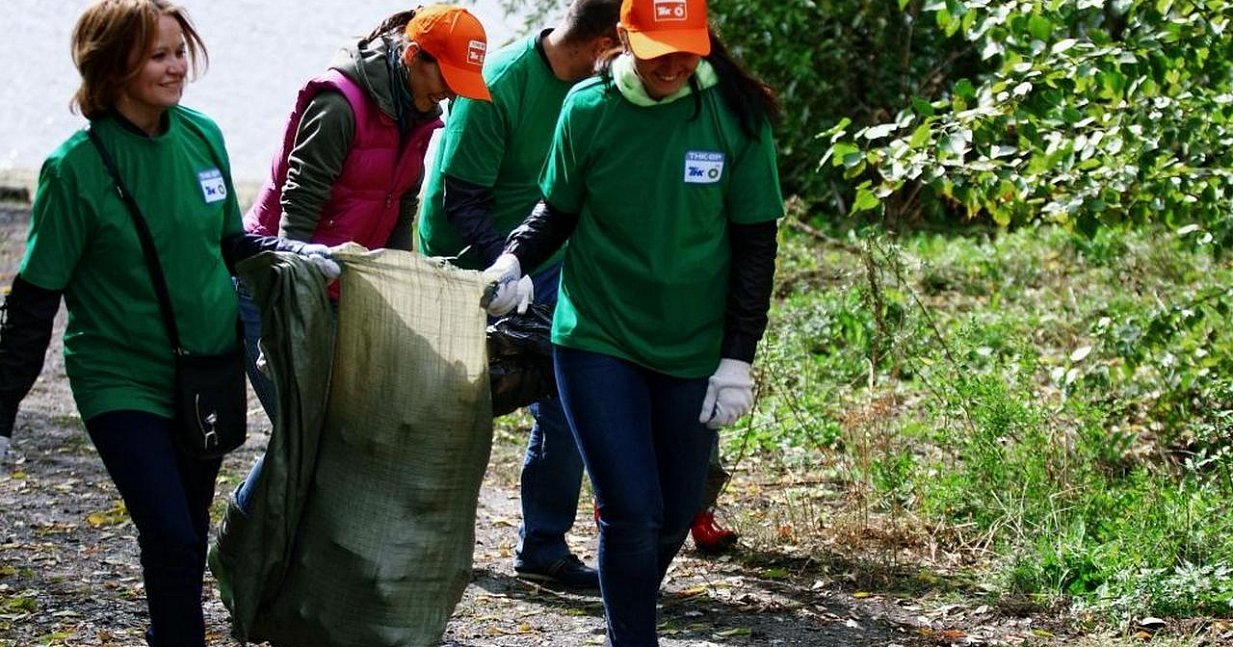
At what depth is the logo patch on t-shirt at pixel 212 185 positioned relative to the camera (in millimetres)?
3479

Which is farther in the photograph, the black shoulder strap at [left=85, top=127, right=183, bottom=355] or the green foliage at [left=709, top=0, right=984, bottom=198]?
the green foliage at [left=709, top=0, right=984, bottom=198]

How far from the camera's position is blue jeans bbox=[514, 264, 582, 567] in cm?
499

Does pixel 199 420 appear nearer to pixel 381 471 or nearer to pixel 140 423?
pixel 140 423

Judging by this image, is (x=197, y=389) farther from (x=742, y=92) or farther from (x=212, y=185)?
(x=742, y=92)

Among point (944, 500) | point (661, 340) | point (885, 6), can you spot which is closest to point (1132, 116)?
point (944, 500)

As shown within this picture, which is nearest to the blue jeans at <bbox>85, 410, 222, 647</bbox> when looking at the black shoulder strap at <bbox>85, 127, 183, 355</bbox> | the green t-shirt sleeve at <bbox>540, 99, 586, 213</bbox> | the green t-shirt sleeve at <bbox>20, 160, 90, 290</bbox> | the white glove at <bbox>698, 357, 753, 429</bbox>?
the black shoulder strap at <bbox>85, 127, 183, 355</bbox>

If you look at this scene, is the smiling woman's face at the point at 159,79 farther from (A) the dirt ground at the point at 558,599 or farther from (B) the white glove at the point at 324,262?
(A) the dirt ground at the point at 558,599

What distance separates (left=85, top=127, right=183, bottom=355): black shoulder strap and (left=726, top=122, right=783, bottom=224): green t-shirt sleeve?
1200 millimetres

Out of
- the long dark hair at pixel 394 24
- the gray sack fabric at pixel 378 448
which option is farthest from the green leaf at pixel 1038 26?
the gray sack fabric at pixel 378 448

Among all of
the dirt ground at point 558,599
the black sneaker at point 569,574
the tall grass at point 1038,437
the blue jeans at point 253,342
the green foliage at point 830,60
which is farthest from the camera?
the green foliage at point 830,60

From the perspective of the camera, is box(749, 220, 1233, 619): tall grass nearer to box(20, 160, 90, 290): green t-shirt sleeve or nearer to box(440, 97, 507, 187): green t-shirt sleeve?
box(440, 97, 507, 187): green t-shirt sleeve

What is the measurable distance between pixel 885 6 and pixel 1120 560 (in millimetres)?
6817

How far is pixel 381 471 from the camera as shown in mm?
3770

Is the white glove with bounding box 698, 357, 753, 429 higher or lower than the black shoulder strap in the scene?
lower
